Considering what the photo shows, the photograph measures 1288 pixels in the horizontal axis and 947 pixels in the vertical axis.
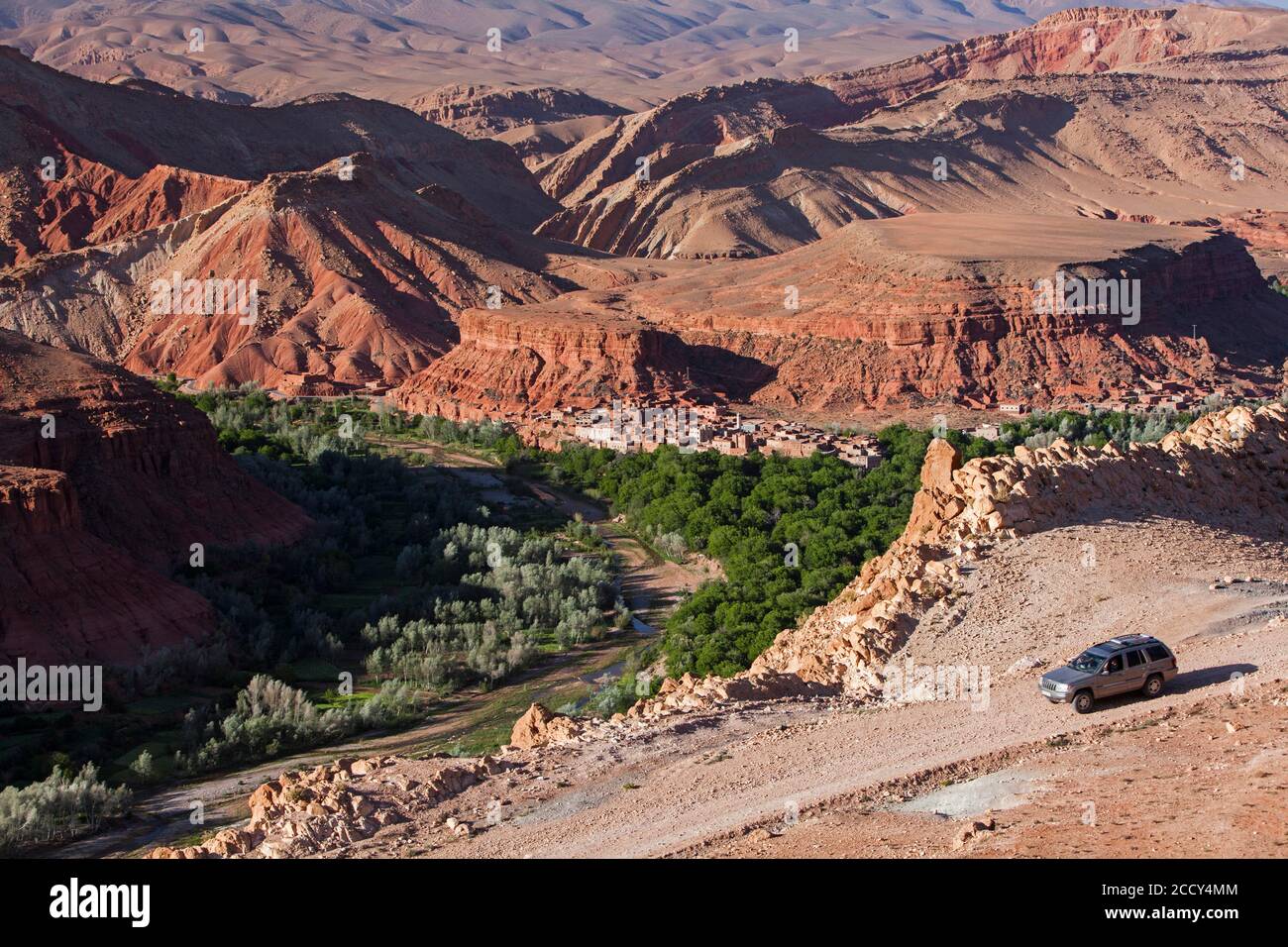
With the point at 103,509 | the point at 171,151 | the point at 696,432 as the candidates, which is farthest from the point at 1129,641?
the point at 171,151

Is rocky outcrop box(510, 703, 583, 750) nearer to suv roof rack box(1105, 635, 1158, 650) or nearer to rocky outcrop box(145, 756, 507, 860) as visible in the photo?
rocky outcrop box(145, 756, 507, 860)

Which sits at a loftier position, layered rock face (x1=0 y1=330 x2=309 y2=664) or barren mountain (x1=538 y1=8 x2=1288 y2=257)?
barren mountain (x1=538 y1=8 x2=1288 y2=257)

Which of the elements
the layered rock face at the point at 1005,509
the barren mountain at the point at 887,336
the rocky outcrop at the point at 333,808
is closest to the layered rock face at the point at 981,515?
the layered rock face at the point at 1005,509

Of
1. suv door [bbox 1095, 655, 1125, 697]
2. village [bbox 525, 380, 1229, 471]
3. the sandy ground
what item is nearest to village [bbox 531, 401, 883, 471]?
village [bbox 525, 380, 1229, 471]

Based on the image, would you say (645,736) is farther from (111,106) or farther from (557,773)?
(111,106)

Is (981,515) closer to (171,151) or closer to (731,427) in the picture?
(731,427)

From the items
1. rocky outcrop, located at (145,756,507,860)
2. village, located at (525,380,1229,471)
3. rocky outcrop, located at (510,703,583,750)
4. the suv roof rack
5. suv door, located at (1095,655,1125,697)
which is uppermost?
village, located at (525,380,1229,471)
